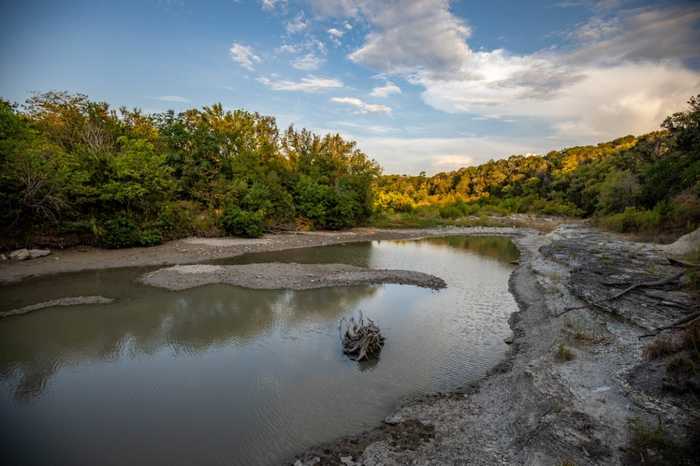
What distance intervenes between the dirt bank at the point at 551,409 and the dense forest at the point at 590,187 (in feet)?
57.6

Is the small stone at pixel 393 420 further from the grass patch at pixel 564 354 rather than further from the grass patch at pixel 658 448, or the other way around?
the grass patch at pixel 564 354

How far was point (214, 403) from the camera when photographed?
8.31m

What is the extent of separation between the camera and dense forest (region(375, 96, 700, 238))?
87.3 feet

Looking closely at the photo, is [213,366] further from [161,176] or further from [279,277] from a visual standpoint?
[161,176]

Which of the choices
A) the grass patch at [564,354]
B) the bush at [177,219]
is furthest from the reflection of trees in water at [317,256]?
the grass patch at [564,354]

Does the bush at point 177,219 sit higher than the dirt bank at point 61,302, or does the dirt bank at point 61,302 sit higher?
the bush at point 177,219

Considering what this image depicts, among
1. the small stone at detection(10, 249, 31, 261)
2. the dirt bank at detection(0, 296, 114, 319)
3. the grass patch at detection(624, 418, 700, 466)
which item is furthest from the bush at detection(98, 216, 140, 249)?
the grass patch at detection(624, 418, 700, 466)

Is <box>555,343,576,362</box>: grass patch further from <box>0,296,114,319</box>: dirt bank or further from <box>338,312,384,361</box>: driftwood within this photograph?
<box>0,296,114,319</box>: dirt bank

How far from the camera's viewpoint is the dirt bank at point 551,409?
19.8 ft

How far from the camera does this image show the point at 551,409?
23.3ft

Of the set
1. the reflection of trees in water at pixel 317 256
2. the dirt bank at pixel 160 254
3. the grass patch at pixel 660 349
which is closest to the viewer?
the grass patch at pixel 660 349

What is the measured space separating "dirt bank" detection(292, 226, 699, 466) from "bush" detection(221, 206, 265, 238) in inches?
1028

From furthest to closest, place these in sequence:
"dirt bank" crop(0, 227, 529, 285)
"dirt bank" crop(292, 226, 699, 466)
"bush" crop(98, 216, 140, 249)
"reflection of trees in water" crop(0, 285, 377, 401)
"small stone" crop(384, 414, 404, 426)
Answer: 1. "bush" crop(98, 216, 140, 249)
2. "dirt bank" crop(0, 227, 529, 285)
3. "reflection of trees in water" crop(0, 285, 377, 401)
4. "small stone" crop(384, 414, 404, 426)
5. "dirt bank" crop(292, 226, 699, 466)

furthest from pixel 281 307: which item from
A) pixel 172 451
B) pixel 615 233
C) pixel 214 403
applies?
pixel 615 233
